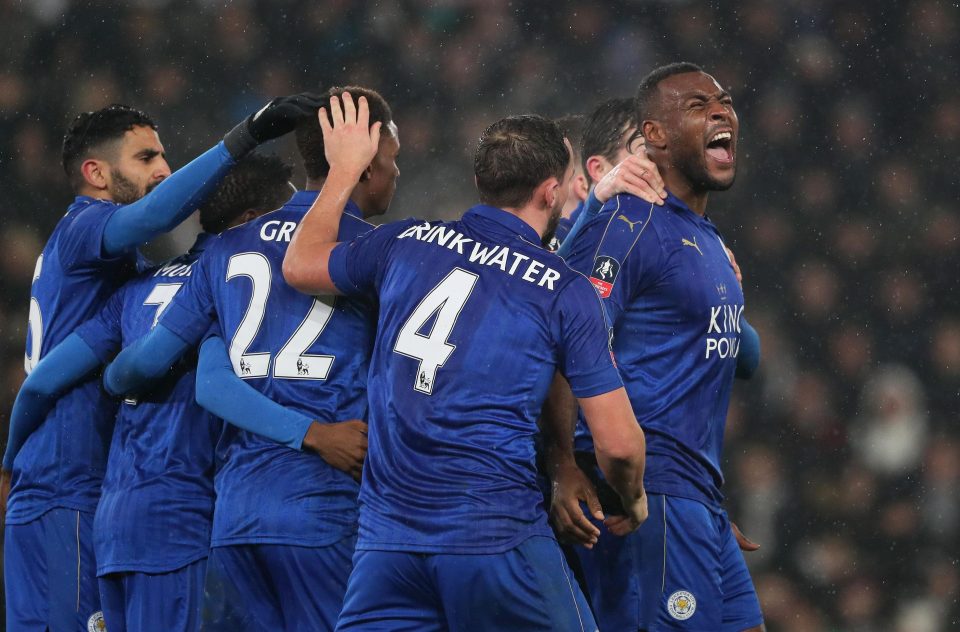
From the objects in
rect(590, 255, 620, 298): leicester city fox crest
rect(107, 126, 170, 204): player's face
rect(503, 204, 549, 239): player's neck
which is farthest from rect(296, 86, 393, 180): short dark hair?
rect(107, 126, 170, 204): player's face

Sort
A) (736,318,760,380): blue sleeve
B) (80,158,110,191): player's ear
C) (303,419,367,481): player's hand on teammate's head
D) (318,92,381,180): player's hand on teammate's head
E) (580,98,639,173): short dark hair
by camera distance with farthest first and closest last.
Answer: (580,98,639,173): short dark hair, (80,158,110,191): player's ear, (736,318,760,380): blue sleeve, (318,92,381,180): player's hand on teammate's head, (303,419,367,481): player's hand on teammate's head

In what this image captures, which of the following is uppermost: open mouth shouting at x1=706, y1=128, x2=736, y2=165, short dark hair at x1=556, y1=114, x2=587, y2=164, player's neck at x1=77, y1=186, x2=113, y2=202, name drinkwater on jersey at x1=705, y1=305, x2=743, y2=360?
short dark hair at x1=556, y1=114, x2=587, y2=164

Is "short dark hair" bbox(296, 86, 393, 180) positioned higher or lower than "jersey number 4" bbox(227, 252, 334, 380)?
higher

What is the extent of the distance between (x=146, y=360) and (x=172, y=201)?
1.58ft

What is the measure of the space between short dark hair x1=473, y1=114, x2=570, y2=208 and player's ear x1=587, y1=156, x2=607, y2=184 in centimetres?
138

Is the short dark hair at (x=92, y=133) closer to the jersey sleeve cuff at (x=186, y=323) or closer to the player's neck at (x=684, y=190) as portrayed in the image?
the jersey sleeve cuff at (x=186, y=323)

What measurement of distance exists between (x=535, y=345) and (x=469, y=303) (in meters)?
0.17

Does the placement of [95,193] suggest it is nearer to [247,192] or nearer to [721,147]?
[247,192]

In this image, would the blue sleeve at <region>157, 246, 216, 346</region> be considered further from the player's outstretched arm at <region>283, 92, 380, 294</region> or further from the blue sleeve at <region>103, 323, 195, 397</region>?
the player's outstretched arm at <region>283, 92, 380, 294</region>

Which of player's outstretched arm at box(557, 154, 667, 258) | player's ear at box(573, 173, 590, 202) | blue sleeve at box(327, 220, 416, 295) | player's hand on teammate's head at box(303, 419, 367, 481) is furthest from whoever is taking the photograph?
player's ear at box(573, 173, 590, 202)

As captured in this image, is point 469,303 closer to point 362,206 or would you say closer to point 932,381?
point 362,206

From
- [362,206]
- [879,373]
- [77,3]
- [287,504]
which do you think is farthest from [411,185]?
[287,504]

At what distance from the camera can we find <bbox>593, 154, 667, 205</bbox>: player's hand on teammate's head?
3.12 meters

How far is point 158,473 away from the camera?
336 cm
